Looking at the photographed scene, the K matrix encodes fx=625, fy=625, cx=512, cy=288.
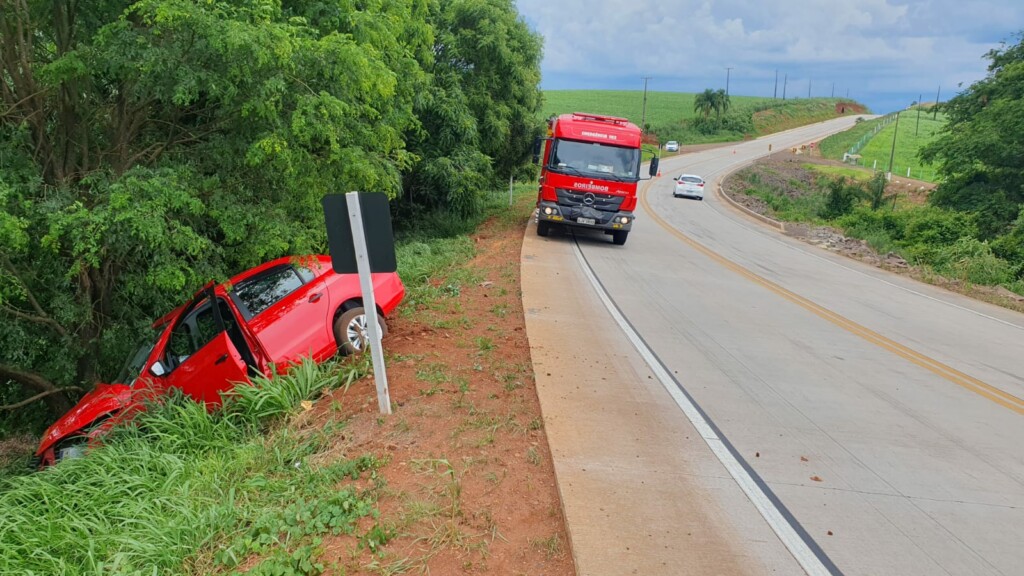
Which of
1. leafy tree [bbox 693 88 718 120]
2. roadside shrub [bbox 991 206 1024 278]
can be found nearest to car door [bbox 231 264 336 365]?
roadside shrub [bbox 991 206 1024 278]

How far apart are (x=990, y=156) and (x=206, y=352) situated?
28.0 metres

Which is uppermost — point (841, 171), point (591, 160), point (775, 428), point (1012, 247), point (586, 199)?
point (591, 160)

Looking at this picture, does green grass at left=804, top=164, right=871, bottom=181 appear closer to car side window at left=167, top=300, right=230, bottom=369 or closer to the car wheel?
the car wheel

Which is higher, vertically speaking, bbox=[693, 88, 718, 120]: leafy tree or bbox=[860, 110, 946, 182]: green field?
bbox=[693, 88, 718, 120]: leafy tree

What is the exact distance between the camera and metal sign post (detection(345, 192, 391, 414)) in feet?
16.6

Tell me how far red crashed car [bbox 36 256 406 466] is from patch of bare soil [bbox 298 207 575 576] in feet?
2.50

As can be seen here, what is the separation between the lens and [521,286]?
10.8m

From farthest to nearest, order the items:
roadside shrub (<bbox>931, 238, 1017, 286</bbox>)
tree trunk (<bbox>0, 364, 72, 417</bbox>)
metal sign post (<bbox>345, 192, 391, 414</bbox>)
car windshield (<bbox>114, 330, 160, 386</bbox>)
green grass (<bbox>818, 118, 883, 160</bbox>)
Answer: green grass (<bbox>818, 118, 883, 160</bbox>), roadside shrub (<bbox>931, 238, 1017, 286</bbox>), tree trunk (<bbox>0, 364, 72, 417</bbox>), car windshield (<bbox>114, 330, 160, 386</bbox>), metal sign post (<bbox>345, 192, 391, 414</bbox>)

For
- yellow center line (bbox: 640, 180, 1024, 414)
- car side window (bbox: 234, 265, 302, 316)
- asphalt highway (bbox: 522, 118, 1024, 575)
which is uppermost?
car side window (bbox: 234, 265, 302, 316)

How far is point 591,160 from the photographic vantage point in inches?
616

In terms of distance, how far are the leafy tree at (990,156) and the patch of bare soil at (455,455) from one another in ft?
75.4

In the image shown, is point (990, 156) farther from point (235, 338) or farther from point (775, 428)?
point (235, 338)

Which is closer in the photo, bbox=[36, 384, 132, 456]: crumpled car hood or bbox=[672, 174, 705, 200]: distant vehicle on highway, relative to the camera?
bbox=[36, 384, 132, 456]: crumpled car hood

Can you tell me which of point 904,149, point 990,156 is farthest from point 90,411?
point 904,149
